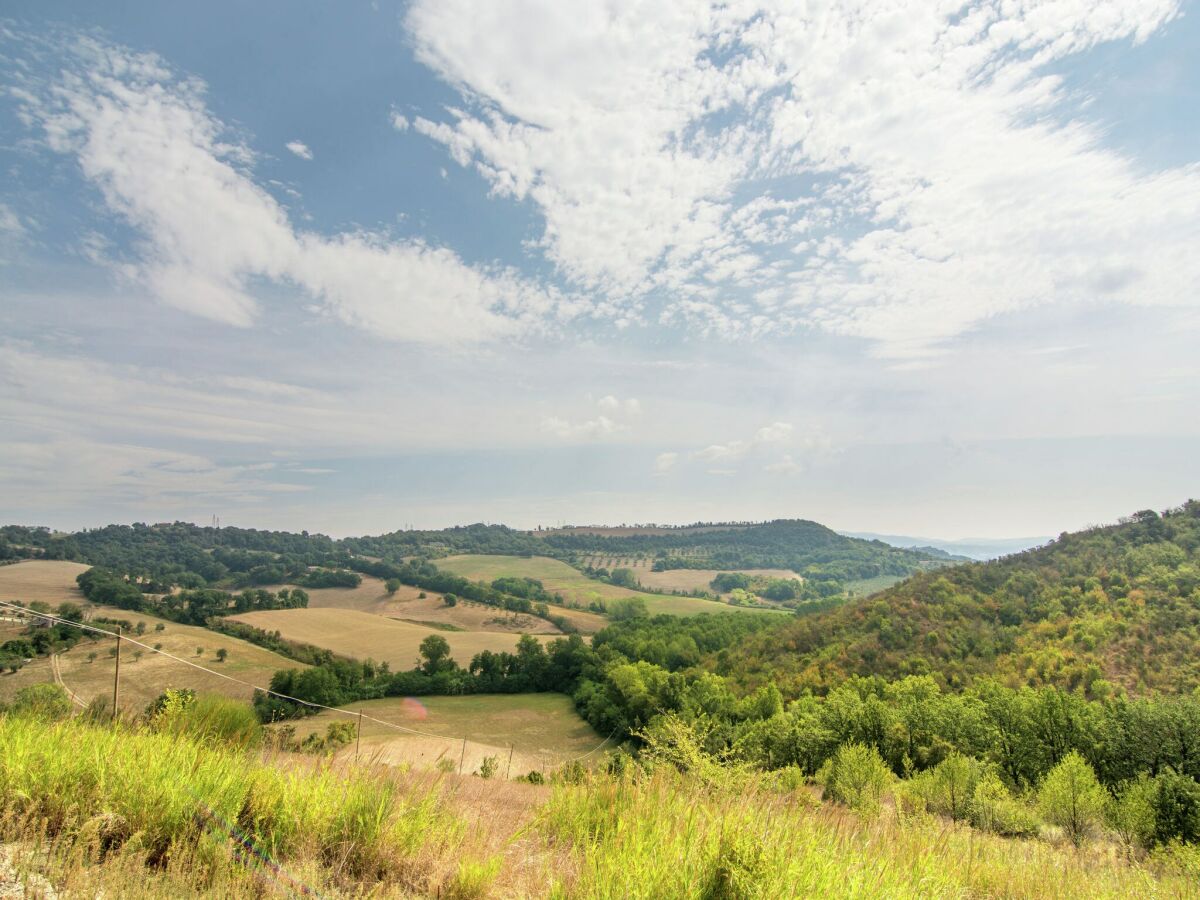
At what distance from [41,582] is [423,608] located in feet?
249

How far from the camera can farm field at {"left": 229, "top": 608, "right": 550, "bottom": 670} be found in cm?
9469

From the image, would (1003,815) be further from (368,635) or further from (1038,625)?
(368,635)

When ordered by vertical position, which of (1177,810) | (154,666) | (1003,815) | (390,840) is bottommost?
(154,666)

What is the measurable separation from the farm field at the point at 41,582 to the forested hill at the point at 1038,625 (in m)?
121

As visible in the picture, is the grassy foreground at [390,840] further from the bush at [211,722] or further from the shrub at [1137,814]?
the shrub at [1137,814]

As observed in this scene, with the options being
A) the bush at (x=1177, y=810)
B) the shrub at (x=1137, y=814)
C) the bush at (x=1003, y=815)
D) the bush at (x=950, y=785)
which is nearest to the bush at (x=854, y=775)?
the bush at (x=950, y=785)

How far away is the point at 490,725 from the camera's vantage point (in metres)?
71.3

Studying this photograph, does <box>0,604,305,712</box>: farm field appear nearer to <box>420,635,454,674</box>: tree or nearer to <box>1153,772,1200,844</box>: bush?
<box>420,635,454,674</box>: tree

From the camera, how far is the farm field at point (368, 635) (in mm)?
94688

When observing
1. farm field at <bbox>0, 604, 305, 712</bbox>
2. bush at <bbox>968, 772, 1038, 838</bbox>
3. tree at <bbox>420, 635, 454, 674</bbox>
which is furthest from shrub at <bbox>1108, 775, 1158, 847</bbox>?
tree at <bbox>420, 635, 454, 674</bbox>

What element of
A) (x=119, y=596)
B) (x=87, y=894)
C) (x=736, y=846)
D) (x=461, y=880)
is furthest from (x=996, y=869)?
(x=119, y=596)

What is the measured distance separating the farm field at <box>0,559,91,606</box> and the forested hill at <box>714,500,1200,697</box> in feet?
396

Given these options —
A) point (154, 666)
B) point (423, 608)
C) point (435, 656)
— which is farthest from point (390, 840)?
point (423, 608)

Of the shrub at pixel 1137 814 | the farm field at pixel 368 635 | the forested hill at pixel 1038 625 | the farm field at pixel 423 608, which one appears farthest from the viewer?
the farm field at pixel 423 608
